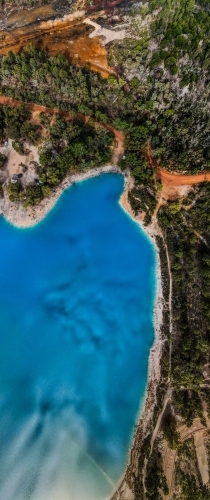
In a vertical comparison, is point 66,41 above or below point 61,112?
above

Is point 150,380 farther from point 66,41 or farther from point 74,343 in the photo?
point 66,41

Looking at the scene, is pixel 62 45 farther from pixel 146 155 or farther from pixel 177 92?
pixel 146 155

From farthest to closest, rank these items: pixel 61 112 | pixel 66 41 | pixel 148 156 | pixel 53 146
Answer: pixel 66 41 → pixel 61 112 → pixel 53 146 → pixel 148 156

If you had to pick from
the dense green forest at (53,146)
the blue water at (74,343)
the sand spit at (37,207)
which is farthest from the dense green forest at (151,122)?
the blue water at (74,343)

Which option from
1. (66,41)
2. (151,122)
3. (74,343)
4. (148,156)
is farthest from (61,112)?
(74,343)

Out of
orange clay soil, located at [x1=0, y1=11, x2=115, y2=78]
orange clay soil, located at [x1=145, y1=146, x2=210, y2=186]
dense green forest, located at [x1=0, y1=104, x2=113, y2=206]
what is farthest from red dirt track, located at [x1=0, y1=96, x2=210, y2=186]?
orange clay soil, located at [x1=0, y1=11, x2=115, y2=78]

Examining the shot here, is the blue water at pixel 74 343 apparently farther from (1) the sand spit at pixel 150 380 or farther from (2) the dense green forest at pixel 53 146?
(2) the dense green forest at pixel 53 146

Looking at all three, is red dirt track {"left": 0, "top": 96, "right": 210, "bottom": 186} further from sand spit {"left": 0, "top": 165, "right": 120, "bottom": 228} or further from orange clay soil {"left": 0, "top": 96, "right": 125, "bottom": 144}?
sand spit {"left": 0, "top": 165, "right": 120, "bottom": 228}
